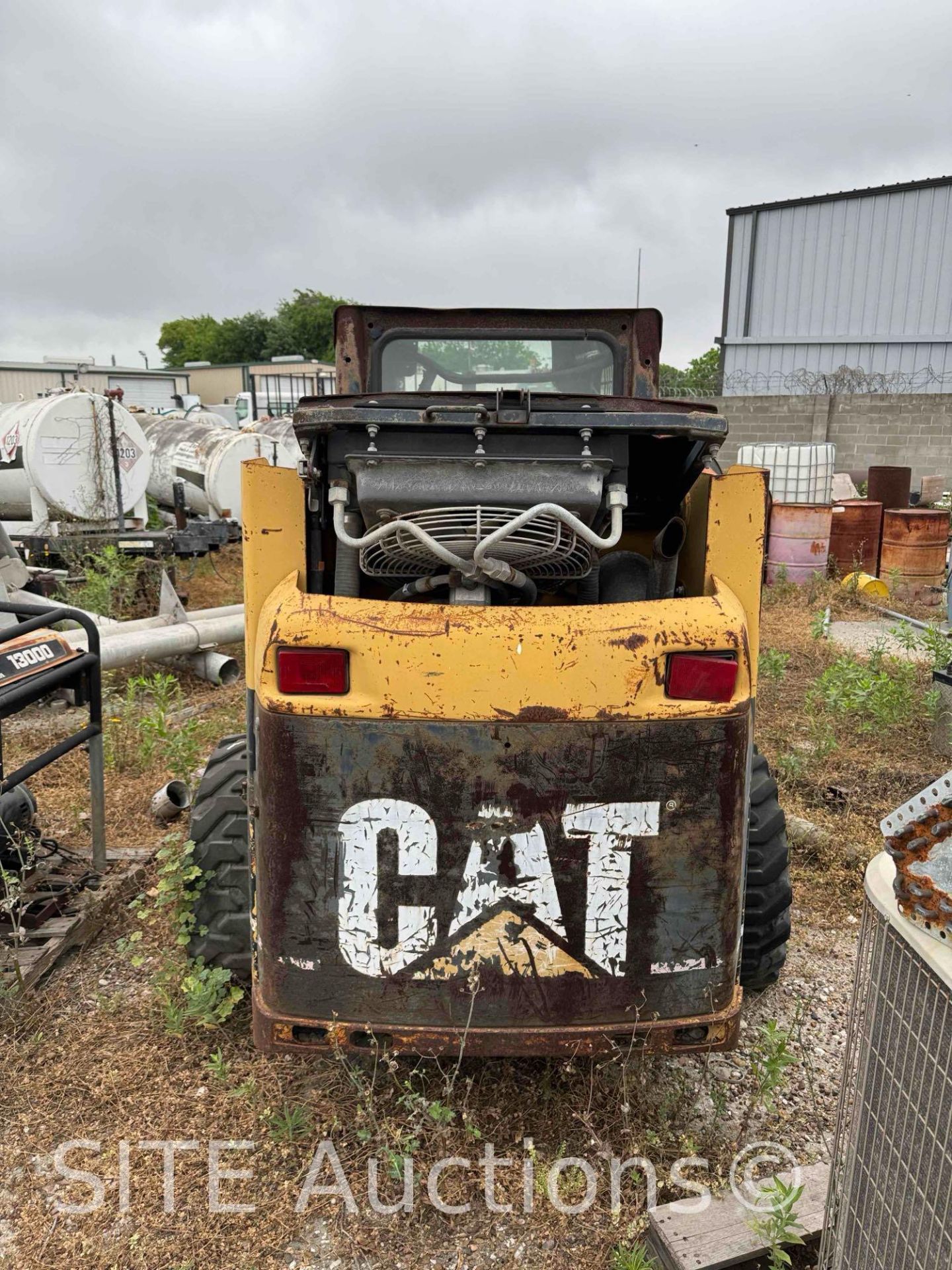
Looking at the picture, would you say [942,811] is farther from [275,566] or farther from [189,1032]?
[189,1032]

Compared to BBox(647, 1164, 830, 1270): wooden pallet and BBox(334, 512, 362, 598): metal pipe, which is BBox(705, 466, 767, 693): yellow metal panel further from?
BBox(647, 1164, 830, 1270): wooden pallet

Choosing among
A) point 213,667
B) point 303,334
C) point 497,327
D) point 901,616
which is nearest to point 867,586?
point 901,616

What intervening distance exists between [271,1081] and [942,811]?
220 cm

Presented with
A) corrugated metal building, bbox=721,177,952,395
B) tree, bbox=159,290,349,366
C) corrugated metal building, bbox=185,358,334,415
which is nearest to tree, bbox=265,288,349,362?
tree, bbox=159,290,349,366

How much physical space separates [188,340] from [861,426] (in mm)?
72342

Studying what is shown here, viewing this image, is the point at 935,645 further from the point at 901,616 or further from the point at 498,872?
the point at 498,872

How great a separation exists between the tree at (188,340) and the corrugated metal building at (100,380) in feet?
98.7

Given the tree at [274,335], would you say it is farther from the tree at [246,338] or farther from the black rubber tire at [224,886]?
the black rubber tire at [224,886]

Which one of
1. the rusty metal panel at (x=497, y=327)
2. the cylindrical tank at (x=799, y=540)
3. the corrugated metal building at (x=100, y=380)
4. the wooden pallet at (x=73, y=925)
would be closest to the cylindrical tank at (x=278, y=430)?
the cylindrical tank at (x=799, y=540)

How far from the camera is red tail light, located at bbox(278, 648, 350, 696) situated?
2.09 metres

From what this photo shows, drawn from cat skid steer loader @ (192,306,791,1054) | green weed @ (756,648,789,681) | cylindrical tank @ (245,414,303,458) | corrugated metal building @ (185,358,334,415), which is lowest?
green weed @ (756,648,789,681)

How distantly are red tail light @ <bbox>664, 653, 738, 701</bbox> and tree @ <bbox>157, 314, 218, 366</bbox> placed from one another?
246ft

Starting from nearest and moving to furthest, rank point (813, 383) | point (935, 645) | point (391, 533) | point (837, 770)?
Result: point (391, 533), point (837, 770), point (935, 645), point (813, 383)

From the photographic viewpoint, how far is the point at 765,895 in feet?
9.55
